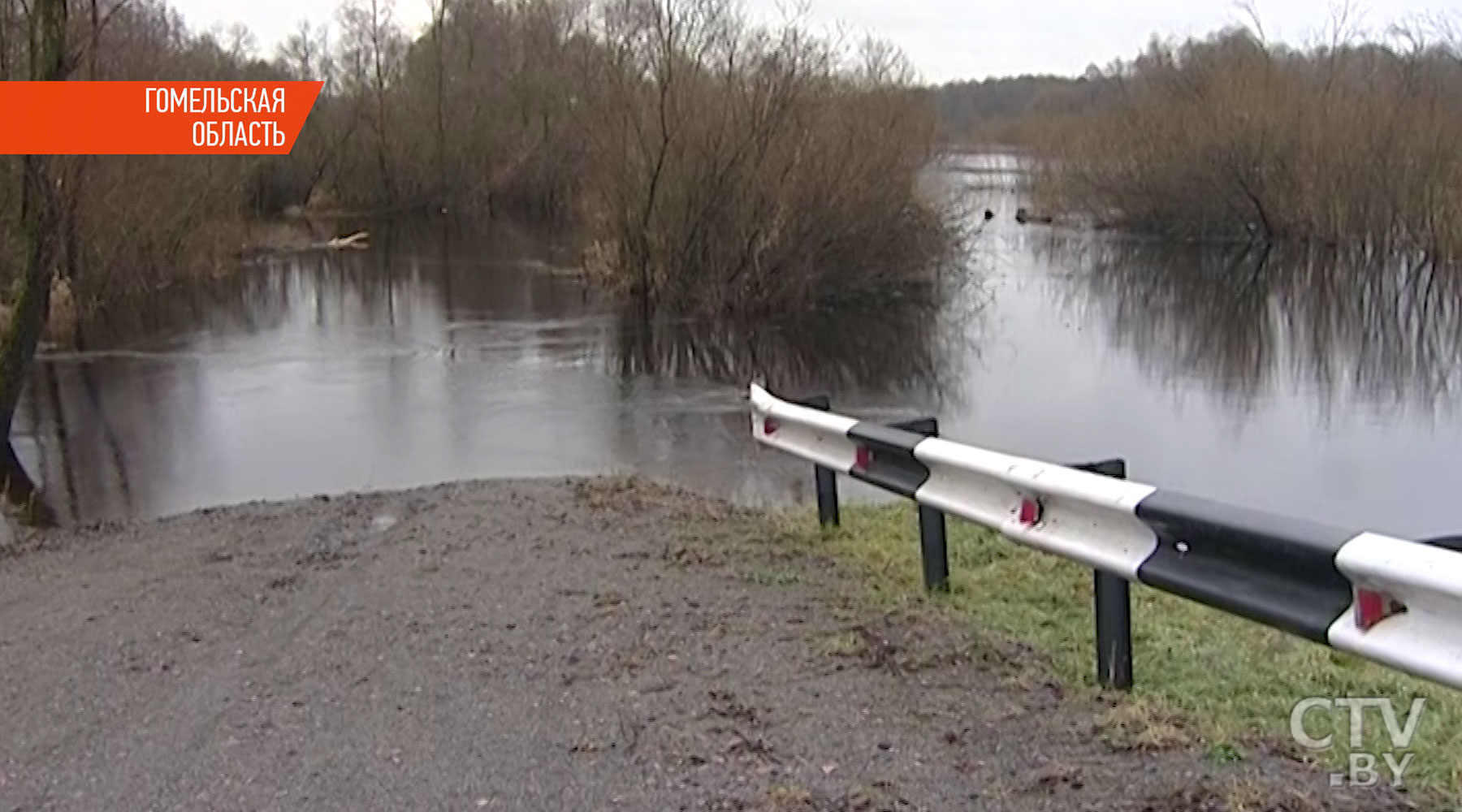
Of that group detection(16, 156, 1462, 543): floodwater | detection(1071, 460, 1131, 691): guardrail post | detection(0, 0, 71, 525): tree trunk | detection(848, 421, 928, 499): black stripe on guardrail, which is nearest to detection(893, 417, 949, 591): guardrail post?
detection(848, 421, 928, 499): black stripe on guardrail

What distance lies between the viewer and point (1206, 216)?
4197 centimetres

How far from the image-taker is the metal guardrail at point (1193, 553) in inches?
122

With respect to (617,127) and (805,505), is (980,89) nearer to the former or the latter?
(617,127)

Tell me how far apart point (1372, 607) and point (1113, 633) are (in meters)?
1.14

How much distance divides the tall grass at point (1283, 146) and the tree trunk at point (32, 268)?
29384 millimetres

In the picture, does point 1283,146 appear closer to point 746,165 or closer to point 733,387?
point 746,165

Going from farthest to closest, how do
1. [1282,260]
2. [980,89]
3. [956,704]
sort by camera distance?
[980,89]
[1282,260]
[956,704]

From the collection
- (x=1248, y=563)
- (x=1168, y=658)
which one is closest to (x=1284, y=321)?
(x=1168, y=658)

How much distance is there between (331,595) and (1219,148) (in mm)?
38418

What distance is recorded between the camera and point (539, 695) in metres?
4.40

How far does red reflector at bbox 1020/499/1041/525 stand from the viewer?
4512 mm

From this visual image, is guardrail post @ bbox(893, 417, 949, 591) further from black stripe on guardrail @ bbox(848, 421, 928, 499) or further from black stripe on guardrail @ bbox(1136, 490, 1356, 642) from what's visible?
black stripe on guardrail @ bbox(1136, 490, 1356, 642)

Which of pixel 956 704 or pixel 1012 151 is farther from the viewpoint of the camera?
pixel 1012 151

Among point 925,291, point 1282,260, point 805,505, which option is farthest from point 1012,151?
point 805,505
